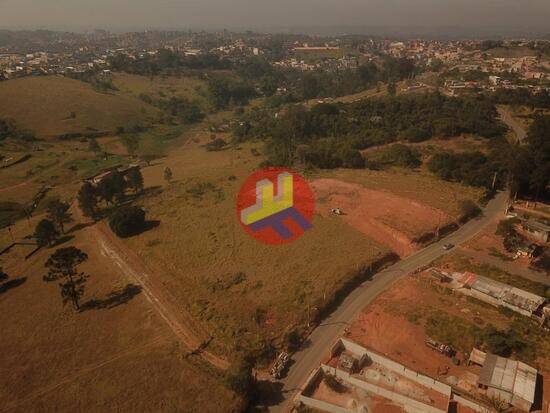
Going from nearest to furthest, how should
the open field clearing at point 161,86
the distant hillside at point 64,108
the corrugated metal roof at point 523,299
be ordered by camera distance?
the corrugated metal roof at point 523,299, the distant hillside at point 64,108, the open field clearing at point 161,86

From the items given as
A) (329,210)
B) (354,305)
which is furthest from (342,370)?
(329,210)

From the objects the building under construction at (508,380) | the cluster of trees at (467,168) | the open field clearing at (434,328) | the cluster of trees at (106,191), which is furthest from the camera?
the cluster of trees at (467,168)

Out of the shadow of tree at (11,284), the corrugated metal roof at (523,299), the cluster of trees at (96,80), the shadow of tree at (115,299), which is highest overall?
the cluster of trees at (96,80)

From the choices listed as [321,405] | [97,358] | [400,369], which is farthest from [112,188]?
[400,369]

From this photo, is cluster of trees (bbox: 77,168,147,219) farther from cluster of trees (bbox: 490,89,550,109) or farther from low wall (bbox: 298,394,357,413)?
cluster of trees (bbox: 490,89,550,109)

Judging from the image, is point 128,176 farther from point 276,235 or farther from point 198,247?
point 276,235

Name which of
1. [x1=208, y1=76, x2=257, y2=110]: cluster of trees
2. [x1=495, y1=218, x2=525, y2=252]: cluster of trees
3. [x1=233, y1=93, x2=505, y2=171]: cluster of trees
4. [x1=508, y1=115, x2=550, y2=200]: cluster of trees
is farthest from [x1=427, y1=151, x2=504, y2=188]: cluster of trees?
[x1=208, y1=76, x2=257, y2=110]: cluster of trees

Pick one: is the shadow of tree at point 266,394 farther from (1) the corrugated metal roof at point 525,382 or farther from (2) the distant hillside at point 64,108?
(2) the distant hillside at point 64,108

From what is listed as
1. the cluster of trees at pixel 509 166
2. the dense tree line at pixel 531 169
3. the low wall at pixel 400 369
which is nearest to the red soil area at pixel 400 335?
the low wall at pixel 400 369
